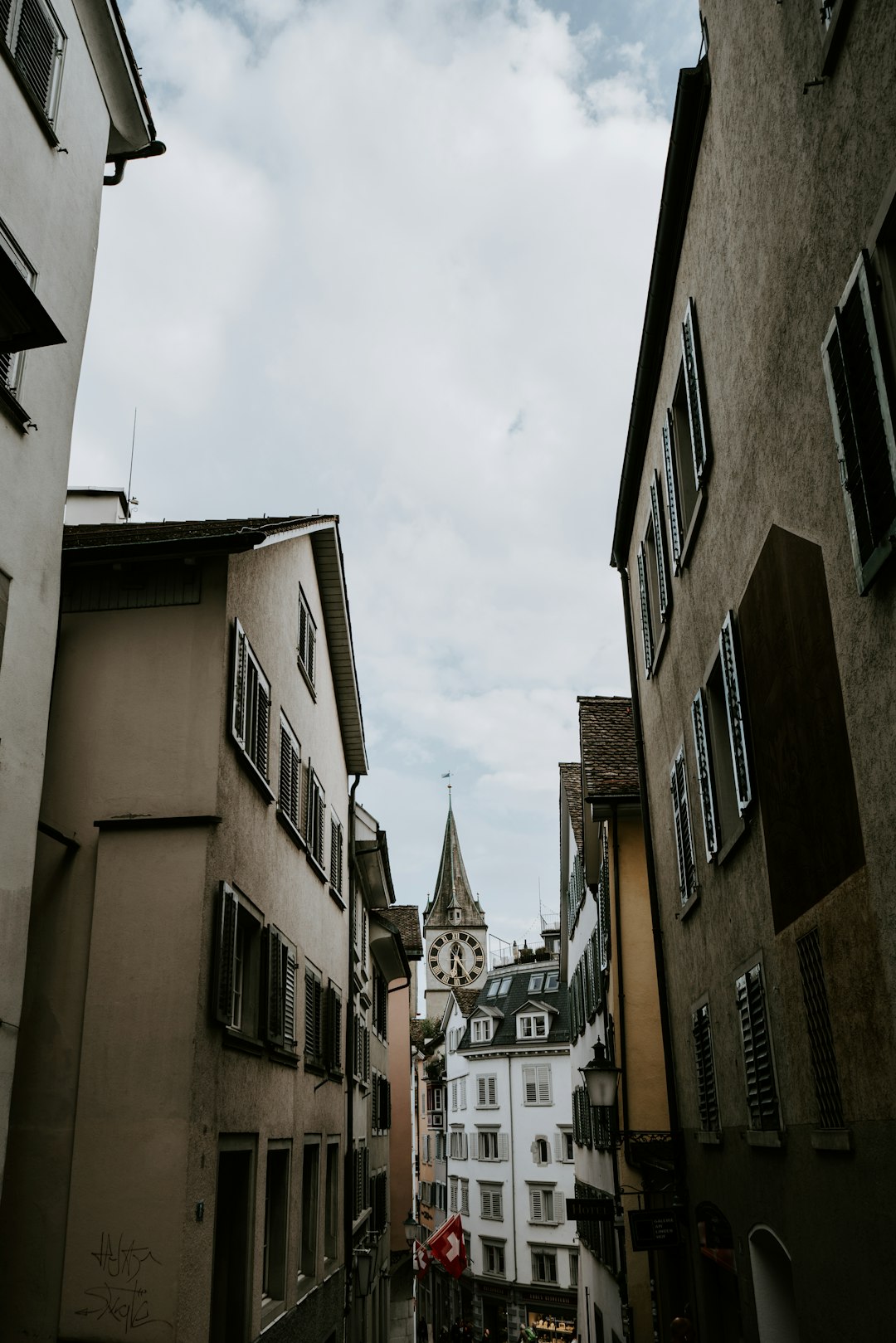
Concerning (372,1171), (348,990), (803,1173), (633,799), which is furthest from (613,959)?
(372,1171)

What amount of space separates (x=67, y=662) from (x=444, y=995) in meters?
111

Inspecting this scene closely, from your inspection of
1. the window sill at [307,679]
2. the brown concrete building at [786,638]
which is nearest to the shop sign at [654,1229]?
the brown concrete building at [786,638]

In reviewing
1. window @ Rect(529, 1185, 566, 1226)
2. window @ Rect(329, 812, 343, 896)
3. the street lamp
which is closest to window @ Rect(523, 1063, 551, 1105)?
window @ Rect(529, 1185, 566, 1226)

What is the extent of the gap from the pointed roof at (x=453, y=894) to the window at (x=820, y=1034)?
11744 centimetres

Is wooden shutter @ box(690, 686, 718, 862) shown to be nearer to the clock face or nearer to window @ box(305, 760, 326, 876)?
window @ box(305, 760, 326, 876)

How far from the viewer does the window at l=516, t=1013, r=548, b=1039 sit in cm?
5600

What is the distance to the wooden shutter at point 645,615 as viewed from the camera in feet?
47.1

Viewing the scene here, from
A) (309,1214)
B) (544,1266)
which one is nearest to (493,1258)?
(544,1266)

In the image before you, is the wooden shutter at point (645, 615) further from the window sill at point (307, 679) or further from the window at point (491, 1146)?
the window at point (491, 1146)

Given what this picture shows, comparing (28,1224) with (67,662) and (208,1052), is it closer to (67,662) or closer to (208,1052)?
(208,1052)

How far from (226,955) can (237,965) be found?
1584mm

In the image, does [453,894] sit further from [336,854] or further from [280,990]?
[280,990]

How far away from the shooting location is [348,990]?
70.0 feet

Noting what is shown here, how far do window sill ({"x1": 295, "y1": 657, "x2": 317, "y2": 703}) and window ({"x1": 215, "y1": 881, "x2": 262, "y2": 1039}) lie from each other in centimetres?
461
